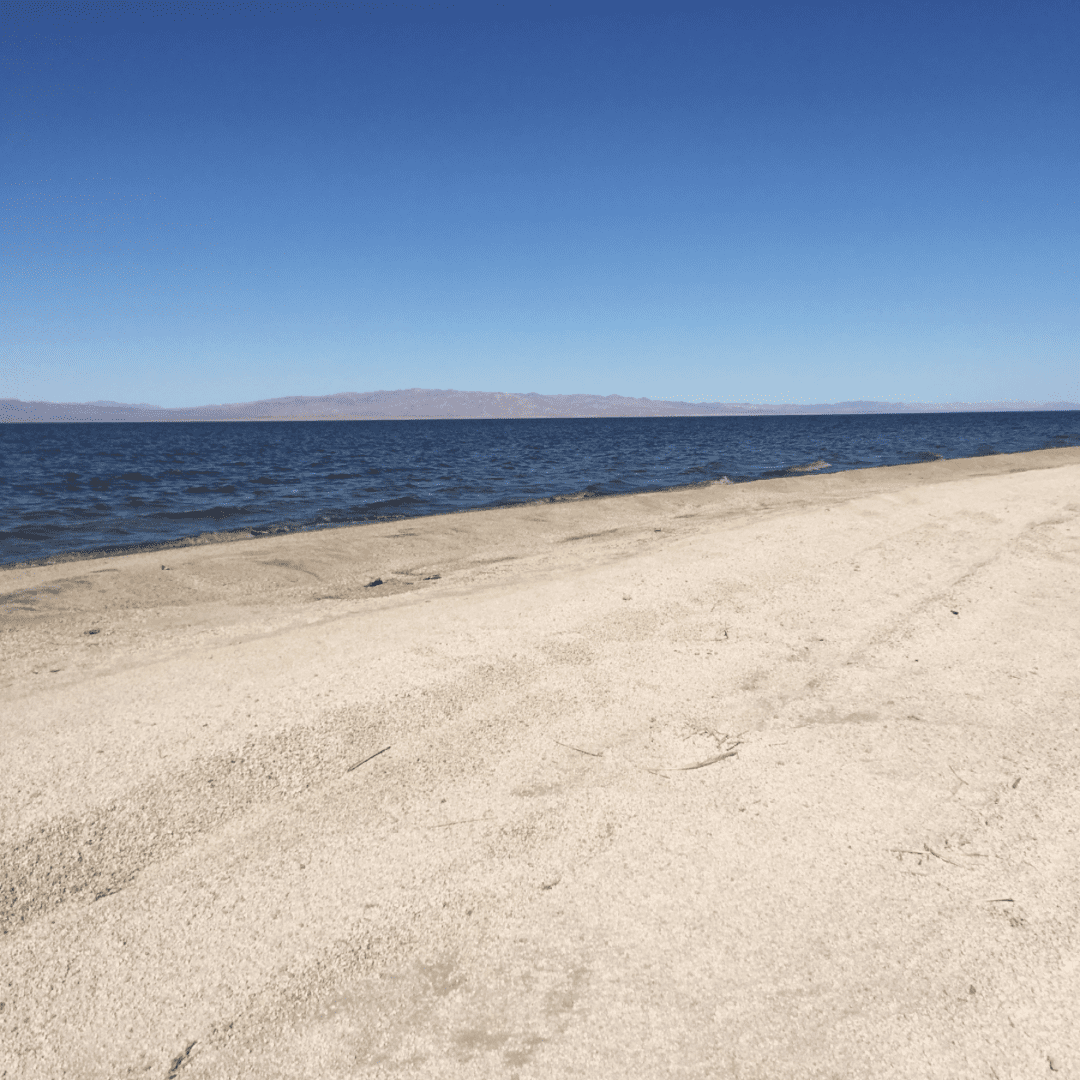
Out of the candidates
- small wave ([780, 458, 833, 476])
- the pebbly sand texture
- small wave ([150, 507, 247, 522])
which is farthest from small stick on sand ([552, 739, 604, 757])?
small wave ([780, 458, 833, 476])

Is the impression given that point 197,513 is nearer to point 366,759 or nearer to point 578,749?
point 366,759

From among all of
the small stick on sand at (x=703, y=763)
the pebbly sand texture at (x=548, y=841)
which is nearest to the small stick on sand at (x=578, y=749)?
the pebbly sand texture at (x=548, y=841)

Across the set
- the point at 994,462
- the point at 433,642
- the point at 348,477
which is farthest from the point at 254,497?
the point at 994,462

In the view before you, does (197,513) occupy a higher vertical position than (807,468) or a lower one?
lower

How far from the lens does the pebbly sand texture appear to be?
2.01 metres

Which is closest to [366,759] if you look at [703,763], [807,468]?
[703,763]

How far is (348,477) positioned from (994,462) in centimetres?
2060

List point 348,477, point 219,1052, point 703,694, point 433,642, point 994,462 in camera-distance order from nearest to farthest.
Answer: point 219,1052 < point 703,694 < point 433,642 < point 994,462 < point 348,477

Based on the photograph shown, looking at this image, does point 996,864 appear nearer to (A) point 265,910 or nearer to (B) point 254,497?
(A) point 265,910

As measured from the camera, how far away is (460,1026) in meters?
2.02

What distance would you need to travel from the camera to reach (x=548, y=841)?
9.06 ft

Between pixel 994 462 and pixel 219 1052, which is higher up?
pixel 994 462

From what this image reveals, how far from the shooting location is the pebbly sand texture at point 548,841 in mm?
2012

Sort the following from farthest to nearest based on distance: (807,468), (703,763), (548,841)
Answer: (807,468)
(703,763)
(548,841)
